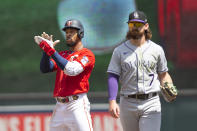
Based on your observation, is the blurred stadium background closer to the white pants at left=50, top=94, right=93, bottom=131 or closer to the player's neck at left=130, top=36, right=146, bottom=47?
the white pants at left=50, top=94, right=93, bottom=131

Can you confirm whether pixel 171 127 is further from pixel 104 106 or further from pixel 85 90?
pixel 85 90

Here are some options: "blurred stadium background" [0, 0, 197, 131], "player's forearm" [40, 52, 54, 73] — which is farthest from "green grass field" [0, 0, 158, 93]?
"player's forearm" [40, 52, 54, 73]

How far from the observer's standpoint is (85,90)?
5.09 metres

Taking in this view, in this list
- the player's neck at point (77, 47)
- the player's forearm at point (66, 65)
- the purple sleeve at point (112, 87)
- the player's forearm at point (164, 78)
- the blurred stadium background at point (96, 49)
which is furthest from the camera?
the blurred stadium background at point (96, 49)

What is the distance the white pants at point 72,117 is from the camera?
4.96m

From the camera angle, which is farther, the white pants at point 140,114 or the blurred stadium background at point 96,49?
the blurred stadium background at point 96,49

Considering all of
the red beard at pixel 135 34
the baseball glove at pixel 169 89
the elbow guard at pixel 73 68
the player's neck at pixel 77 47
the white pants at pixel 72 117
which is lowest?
the white pants at pixel 72 117

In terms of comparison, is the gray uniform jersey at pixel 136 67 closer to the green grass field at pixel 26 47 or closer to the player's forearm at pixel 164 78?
the player's forearm at pixel 164 78

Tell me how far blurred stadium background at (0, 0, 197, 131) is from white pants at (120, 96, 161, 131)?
2758 mm

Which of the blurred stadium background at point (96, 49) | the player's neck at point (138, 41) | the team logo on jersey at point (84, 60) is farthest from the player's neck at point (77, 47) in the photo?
the blurred stadium background at point (96, 49)

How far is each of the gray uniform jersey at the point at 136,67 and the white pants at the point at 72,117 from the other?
50 centimetres

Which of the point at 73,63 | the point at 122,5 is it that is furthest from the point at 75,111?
the point at 122,5

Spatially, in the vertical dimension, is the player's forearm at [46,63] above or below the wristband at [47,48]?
below

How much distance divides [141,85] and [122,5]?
3111 mm
